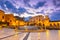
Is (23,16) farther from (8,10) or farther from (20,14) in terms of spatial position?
(8,10)

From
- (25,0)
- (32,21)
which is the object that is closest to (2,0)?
(25,0)

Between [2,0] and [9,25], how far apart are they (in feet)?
6.54

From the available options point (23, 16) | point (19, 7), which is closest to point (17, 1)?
point (19, 7)

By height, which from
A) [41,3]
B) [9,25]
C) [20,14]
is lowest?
[9,25]

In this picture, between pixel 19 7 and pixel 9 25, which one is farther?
pixel 9 25

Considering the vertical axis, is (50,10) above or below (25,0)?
below

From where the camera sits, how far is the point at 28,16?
34.4ft

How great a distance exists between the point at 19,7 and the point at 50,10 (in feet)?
6.91

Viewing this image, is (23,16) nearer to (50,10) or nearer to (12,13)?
(12,13)

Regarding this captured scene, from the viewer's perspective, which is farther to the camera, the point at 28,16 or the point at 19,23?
the point at 19,23

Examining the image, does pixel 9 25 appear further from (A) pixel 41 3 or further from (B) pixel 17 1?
(A) pixel 41 3

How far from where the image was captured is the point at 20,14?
10.5 m

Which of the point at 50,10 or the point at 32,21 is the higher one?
the point at 50,10

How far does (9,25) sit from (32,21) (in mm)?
2056
